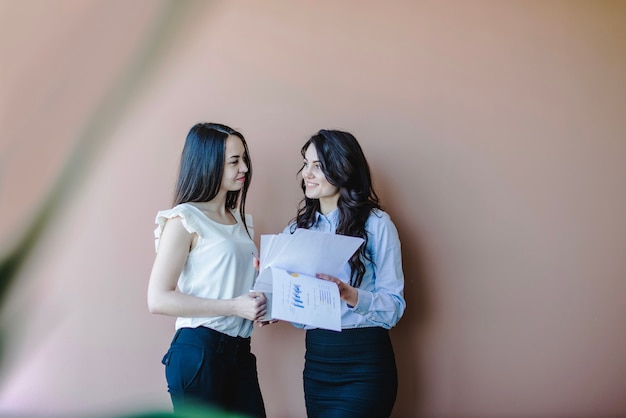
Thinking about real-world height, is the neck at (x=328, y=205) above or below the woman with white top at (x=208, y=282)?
above

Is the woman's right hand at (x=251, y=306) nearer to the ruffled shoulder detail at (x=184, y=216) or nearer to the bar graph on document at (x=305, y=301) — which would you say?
the bar graph on document at (x=305, y=301)

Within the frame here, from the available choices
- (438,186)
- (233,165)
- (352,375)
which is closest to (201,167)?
(233,165)

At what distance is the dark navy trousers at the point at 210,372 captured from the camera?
53.0 inches

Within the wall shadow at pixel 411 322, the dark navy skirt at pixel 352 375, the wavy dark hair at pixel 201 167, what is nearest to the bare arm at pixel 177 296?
the wavy dark hair at pixel 201 167

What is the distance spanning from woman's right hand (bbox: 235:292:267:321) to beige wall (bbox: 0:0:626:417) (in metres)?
0.58

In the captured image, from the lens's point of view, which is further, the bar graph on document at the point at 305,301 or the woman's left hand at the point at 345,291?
the woman's left hand at the point at 345,291

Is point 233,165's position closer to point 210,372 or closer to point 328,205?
point 328,205

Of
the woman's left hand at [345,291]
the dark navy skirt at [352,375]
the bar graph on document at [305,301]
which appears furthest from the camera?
the dark navy skirt at [352,375]

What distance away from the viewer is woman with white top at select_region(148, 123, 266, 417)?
1.36 m

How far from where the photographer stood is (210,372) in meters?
1.37

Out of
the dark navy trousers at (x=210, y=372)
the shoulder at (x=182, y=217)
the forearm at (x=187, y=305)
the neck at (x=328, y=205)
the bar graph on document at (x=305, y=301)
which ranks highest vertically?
the neck at (x=328, y=205)

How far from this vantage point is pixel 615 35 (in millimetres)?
1898

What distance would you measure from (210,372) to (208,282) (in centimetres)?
23

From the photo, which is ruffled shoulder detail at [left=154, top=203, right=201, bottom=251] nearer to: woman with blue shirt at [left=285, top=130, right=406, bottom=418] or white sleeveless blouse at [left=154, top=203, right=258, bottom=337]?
white sleeveless blouse at [left=154, top=203, right=258, bottom=337]
